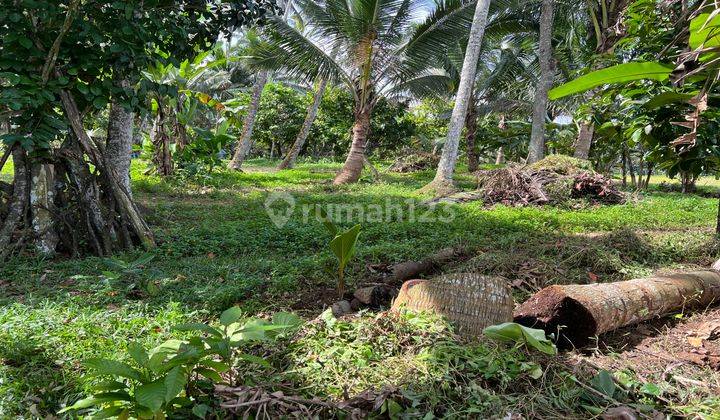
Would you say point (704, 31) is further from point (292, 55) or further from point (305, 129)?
point (305, 129)

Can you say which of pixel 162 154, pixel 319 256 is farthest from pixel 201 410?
pixel 162 154

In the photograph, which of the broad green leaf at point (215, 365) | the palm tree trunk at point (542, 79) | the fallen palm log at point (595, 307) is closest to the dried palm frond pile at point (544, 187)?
the palm tree trunk at point (542, 79)

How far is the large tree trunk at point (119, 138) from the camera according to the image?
17.0 feet

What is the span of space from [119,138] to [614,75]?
5065 mm

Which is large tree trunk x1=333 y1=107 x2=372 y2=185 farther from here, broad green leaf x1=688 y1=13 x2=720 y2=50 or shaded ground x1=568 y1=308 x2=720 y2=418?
broad green leaf x1=688 y1=13 x2=720 y2=50

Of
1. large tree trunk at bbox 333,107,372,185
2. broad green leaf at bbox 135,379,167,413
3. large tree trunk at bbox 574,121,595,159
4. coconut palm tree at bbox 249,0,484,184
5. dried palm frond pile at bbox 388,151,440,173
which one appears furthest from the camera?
dried palm frond pile at bbox 388,151,440,173

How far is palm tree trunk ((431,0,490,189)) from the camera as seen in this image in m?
8.67

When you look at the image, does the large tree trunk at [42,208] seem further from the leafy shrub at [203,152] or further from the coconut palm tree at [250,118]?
the coconut palm tree at [250,118]

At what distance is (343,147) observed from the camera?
21.5 m

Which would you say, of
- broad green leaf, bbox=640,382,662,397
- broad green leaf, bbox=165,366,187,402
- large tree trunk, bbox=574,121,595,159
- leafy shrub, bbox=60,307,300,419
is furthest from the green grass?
large tree trunk, bbox=574,121,595,159

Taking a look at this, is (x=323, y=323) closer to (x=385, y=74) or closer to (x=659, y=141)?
(x=659, y=141)

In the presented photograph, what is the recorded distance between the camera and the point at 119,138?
205 inches

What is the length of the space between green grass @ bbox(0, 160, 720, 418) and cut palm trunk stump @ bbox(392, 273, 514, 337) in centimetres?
97

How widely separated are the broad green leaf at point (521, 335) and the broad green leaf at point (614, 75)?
4.06 feet
